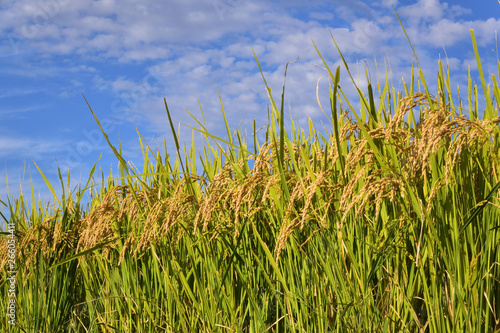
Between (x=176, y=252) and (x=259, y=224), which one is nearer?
(x=259, y=224)

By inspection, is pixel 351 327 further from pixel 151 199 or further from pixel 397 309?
pixel 151 199

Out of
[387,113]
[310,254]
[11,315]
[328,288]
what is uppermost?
[387,113]

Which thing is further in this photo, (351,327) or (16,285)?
(16,285)

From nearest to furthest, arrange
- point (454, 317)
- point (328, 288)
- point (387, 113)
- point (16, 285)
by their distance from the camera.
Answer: point (454, 317) < point (328, 288) < point (387, 113) < point (16, 285)

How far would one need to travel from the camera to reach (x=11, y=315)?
406 centimetres

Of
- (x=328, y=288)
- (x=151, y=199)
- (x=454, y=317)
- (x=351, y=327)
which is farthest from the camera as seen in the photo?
(x=151, y=199)

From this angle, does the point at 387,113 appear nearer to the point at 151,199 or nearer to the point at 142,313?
the point at 151,199

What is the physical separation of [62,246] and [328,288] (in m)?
2.77

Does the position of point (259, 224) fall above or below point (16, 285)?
above

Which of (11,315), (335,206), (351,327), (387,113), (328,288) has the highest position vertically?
(387,113)

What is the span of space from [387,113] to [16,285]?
12.3 feet

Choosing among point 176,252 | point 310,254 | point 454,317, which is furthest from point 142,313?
point 454,317

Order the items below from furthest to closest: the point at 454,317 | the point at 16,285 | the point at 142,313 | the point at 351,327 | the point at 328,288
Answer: the point at 16,285 → the point at 142,313 → the point at 328,288 → the point at 351,327 → the point at 454,317

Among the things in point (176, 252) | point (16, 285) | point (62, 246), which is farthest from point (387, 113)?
point (16, 285)
